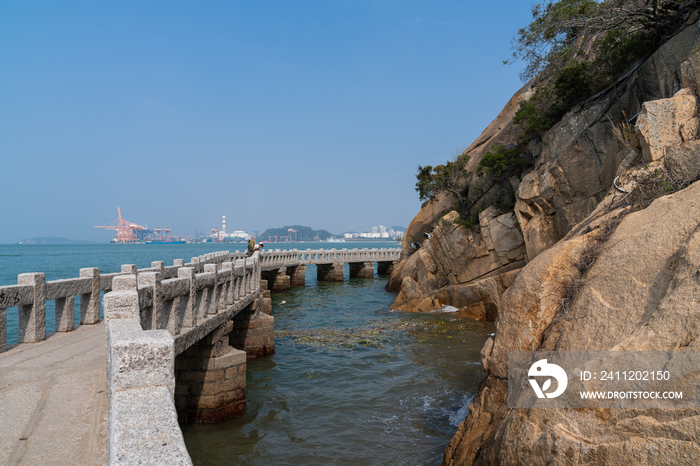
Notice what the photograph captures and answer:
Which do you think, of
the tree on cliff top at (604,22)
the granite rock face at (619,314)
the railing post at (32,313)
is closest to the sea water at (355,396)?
the granite rock face at (619,314)

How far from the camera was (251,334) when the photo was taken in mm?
17516

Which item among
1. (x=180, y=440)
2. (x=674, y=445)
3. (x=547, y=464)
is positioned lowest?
(x=547, y=464)

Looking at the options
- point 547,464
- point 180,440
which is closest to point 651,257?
point 547,464

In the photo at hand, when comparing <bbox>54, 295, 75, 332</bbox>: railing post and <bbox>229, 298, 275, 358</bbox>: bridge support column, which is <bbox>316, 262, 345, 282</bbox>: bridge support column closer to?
<bbox>229, 298, 275, 358</bbox>: bridge support column

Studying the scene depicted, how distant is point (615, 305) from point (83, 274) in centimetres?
1097

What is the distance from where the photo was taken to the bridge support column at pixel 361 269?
2134 inches

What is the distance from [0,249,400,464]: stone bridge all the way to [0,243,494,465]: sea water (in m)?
1.08

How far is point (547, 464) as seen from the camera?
5.23 m

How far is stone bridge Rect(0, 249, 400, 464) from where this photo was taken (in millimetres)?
3061

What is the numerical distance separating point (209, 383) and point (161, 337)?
→ 8.58m

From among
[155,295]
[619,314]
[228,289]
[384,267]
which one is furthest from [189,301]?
[384,267]

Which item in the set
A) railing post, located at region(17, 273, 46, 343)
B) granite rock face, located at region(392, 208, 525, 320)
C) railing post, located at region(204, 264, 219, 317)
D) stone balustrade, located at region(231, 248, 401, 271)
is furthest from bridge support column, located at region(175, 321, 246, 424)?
stone balustrade, located at region(231, 248, 401, 271)

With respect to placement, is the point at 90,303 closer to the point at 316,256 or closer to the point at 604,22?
the point at 604,22

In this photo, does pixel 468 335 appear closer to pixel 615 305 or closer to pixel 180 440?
pixel 615 305
